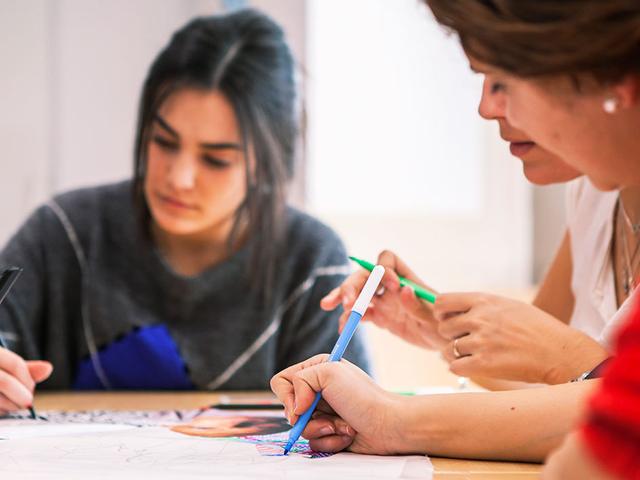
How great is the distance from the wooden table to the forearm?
0.01 m

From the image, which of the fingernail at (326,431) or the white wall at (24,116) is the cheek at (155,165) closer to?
the fingernail at (326,431)

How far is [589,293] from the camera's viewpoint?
3.66 ft

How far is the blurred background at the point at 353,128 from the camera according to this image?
2459 mm

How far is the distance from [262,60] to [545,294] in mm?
686

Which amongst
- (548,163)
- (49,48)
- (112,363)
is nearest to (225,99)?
(112,363)

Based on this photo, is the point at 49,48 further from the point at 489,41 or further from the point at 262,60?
the point at 489,41

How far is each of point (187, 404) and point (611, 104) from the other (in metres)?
0.76

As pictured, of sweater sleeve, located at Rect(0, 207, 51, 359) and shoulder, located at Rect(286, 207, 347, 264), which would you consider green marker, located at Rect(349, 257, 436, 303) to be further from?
sweater sleeve, located at Rect(0, 207, 51, 359)

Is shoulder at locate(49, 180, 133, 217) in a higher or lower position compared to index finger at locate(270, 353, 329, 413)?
higher

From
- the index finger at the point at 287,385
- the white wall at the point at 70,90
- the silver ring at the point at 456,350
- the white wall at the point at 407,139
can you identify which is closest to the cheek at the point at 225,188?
the silver ring at the point at 456,350

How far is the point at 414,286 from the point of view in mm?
1081

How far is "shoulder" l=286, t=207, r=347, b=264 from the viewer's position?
165 cm

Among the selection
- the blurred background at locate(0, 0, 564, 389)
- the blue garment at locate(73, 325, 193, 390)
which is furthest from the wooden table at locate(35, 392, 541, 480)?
the blurred background at locate(0, 0, 564, 389)

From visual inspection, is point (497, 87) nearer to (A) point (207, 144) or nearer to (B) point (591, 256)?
(B) point (591, 256)
